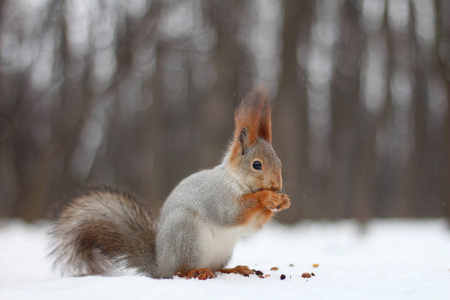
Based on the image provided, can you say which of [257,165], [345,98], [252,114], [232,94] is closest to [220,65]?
[232,94]

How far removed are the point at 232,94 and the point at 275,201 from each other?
632 centimetres

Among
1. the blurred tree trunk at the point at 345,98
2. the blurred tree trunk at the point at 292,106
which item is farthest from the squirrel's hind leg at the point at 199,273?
the blurred tree trunk at the point at 345,98

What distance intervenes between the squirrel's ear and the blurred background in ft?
13.2

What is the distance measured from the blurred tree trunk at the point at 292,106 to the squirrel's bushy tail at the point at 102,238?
5258 mm

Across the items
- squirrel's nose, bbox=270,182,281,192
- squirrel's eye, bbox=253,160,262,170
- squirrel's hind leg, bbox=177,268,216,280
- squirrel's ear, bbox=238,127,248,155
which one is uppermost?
squirrel's ear, bbox=238,127,248,155

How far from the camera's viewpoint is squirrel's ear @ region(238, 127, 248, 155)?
2.66m

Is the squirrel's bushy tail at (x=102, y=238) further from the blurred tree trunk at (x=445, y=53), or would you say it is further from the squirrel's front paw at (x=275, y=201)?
the blurred tree trunk at (x=445, y=53)

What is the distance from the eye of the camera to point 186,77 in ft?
36.3

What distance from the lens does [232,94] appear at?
8617 mm

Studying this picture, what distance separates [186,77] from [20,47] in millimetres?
4492

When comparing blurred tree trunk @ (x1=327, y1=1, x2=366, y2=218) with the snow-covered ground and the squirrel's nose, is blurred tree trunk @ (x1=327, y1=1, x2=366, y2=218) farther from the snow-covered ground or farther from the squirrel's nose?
the squirrel's nose

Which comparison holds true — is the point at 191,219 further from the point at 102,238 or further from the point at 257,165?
the point at 102,238

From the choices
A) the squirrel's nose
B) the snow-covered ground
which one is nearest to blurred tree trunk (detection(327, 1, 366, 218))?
the snow-covered ground

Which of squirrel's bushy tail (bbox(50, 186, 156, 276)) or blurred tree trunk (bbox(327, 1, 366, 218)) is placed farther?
blurred tree trunk (bbox(327, 1, 366, 218))
